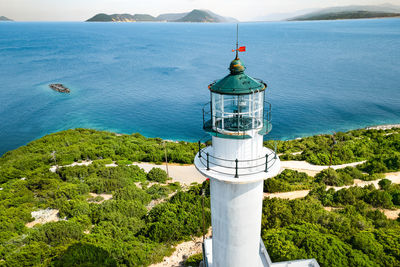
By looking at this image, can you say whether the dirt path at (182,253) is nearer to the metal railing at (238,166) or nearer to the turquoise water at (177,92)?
the metal railing at (238,166)

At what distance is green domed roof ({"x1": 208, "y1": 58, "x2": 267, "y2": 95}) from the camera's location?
5749mm

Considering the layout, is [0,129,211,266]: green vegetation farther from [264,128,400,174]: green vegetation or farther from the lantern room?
[264,128,400,174]: green vegetation

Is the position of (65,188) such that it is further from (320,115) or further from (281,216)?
(320,115)

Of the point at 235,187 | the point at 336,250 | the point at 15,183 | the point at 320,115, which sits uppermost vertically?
the point at 235,187

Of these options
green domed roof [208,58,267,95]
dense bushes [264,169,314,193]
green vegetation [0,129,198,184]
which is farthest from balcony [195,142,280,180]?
green vegetation [0,129,198,184]

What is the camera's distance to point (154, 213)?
55.8 ft

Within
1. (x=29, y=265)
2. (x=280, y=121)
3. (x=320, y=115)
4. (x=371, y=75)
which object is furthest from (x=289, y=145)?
(x=371, y=75)

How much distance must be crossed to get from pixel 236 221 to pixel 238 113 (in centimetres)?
292

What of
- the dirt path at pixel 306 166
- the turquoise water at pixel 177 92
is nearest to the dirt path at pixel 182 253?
the dirt path at pixel 306 166

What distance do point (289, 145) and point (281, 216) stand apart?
21262 millimetres

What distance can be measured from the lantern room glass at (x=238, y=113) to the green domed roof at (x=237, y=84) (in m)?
0.22

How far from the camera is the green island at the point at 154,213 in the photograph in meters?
12.6

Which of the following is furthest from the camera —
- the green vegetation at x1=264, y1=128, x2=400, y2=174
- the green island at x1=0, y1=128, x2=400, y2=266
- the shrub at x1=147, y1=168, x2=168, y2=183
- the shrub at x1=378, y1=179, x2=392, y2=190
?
the green vegetation at x1=264, y1=128, x2=400, y2=174

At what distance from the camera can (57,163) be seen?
92.9ft
